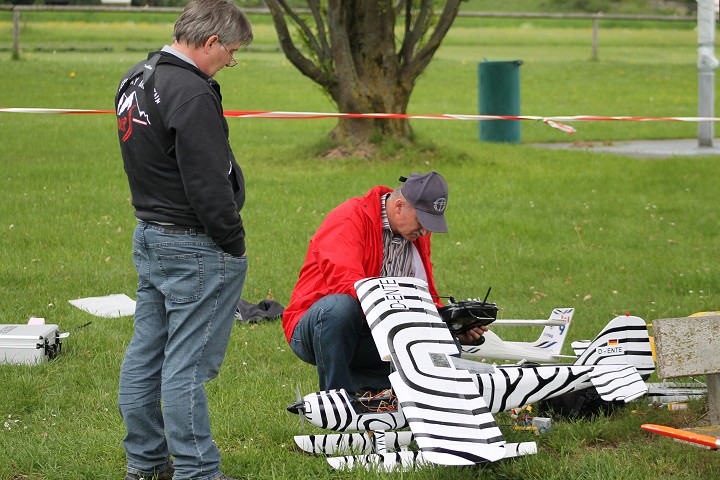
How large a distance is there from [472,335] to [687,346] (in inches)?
43.2

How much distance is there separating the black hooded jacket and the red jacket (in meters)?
1.02

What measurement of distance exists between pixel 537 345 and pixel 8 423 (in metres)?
2.99

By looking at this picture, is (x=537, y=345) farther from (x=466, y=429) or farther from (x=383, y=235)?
(x=466, y=429)

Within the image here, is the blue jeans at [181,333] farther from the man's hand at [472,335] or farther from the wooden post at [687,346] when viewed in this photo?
the wooden post at [687,346]

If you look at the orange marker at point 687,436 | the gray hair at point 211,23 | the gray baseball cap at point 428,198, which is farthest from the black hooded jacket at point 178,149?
the orange marker at point 687,436

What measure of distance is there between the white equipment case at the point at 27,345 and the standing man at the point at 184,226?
5.93ft

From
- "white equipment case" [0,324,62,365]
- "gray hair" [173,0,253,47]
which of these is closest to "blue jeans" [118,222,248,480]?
"gray hair" [173,0,253,47]

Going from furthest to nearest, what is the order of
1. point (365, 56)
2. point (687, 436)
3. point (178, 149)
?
point (365, 56), point (687, 436), point (178, 149)

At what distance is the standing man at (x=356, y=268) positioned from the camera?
4.77 m

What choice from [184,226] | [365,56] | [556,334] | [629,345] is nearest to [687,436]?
[629,345]

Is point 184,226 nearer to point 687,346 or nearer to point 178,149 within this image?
point 178,149

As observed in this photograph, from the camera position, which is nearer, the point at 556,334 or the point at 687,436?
the point at 687,436

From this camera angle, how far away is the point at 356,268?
16.2 ft

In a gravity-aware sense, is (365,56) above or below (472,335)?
above
